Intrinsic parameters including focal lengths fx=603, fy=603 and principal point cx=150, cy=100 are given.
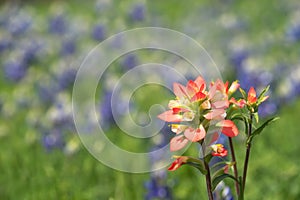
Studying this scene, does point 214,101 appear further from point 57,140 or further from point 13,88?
point 13,88

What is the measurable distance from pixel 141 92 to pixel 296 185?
2379 mm

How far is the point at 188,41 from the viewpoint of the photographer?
18.9 ft

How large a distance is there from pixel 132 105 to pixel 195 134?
254 cm

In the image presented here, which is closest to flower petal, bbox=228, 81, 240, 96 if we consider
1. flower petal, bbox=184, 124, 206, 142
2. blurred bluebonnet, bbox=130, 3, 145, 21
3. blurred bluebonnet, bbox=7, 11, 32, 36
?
flower petal, bbox=184, 124, 206, 142

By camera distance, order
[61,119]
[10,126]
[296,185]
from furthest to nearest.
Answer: [10,126], [61,119], [296,185]

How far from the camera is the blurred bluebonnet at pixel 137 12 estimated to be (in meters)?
5.03

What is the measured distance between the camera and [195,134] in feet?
3.91

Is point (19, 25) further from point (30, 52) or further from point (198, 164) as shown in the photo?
point (198, 164)

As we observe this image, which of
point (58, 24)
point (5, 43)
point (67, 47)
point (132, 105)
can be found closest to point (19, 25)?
point (58, 24)

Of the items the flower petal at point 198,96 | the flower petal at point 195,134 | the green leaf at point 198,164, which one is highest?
the flower petal at point 198,96

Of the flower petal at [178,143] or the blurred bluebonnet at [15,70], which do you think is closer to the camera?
the flower petal at [178,143]

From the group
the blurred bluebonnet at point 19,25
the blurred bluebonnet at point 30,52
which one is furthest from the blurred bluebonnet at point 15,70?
the blurred bluebonnet at point 19,25

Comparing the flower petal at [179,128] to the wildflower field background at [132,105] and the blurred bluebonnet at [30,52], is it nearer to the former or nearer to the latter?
the wildflower field background at [132,105]

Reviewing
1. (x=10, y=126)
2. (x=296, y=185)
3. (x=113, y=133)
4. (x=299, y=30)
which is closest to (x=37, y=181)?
(x=113, y=133)
